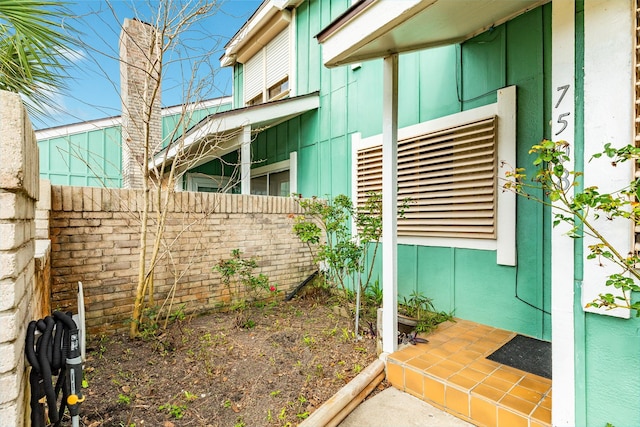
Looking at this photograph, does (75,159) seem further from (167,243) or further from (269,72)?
(167,243)

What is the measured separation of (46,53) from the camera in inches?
109

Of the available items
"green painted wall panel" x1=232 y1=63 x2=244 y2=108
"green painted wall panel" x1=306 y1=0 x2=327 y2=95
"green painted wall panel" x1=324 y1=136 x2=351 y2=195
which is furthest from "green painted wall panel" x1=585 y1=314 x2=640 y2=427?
"green painted wall panel" x1=232 y1=63 x2=244 y2=108

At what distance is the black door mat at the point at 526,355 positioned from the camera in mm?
2488

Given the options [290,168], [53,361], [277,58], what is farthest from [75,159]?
[53,361]

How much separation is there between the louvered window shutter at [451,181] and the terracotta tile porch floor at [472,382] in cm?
125

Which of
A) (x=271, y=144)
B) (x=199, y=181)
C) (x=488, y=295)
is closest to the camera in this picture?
(x=488, y=295)

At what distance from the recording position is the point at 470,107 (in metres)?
3.57

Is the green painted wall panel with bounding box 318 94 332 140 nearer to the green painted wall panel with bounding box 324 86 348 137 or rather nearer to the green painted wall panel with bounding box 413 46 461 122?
the green painted wall panel with bounding box 324 86 348 137

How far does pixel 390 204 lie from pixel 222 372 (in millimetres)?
2080

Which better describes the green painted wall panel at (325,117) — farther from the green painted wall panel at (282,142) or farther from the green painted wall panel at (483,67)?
the green painted wall panel at (483,67)

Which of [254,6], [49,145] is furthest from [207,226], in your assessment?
[49,145]

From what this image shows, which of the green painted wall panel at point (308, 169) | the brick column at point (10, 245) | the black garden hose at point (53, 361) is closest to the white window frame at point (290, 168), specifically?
the green painted wall panel at point (308, 169)

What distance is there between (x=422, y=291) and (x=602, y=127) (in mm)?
2814

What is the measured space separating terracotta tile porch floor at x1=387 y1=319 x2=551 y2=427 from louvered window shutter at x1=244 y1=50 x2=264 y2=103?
6.93 m
